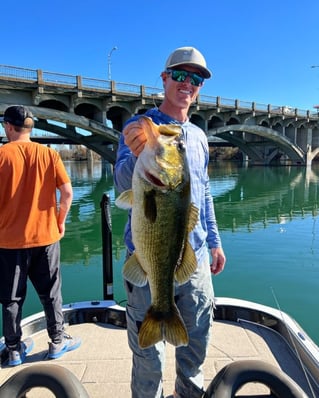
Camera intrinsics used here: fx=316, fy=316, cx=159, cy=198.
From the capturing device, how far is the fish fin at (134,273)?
1.94 metres

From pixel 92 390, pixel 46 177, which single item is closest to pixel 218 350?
pixel 92 390

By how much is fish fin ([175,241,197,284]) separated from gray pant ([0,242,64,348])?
178cm

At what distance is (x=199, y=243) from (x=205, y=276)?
0.84ft

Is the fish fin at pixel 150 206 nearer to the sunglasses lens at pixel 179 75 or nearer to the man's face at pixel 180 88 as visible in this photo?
the man's face at pixel 180 88

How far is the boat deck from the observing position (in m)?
2.95

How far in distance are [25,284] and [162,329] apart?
5.97 ft

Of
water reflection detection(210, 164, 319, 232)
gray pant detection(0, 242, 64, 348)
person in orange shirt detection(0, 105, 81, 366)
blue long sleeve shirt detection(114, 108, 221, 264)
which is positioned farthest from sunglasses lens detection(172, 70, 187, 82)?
water reflection detection(210, 164, 319, 232)

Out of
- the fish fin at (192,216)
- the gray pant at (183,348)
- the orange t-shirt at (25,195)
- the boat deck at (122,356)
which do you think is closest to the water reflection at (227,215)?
the boat deck at (122,356)

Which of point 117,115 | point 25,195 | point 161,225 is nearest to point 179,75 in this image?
point 161,225

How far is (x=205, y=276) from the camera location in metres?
2.34

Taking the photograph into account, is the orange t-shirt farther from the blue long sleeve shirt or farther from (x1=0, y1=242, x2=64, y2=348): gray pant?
the blue long sleeve shirt

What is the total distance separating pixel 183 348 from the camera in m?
2.40

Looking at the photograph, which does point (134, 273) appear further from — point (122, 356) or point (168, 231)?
point (122, 356)

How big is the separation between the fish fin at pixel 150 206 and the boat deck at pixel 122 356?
2.00 meters
